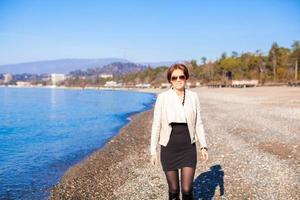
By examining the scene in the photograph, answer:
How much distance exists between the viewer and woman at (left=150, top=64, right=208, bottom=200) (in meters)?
5.43

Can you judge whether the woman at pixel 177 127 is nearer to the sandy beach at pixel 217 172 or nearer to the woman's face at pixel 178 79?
the woman's face at pixel 178 79

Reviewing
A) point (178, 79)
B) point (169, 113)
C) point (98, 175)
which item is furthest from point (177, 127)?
point (98, 175)

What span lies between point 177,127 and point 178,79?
0.70 meters

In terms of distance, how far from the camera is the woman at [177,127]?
5.43 meters

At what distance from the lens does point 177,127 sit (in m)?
5.45

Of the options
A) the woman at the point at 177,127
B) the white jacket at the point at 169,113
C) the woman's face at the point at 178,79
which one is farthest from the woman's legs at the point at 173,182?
the woman's face at the point at 178,79

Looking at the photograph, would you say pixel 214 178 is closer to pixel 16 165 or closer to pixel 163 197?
pixel 163 197

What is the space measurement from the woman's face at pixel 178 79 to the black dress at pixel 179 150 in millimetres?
554

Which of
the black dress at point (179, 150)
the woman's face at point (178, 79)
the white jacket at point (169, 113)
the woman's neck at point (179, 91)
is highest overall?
the woman's face at point (178, 79)

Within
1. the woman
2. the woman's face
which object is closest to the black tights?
the woman

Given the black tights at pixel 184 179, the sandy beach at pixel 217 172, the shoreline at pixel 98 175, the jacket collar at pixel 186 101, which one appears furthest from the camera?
the shoreline at pixel 98 175

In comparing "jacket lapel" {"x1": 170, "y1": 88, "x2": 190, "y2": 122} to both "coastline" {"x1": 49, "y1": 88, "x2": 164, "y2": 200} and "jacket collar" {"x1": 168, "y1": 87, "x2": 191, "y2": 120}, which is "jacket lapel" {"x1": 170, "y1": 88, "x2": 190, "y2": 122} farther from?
"coastline" {"x1": 49, "y1": 88, "x2": 164, "y2": 200}

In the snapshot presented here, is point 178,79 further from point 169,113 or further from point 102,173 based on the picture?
point 102,173

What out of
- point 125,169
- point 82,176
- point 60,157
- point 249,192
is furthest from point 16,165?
point 249,192
